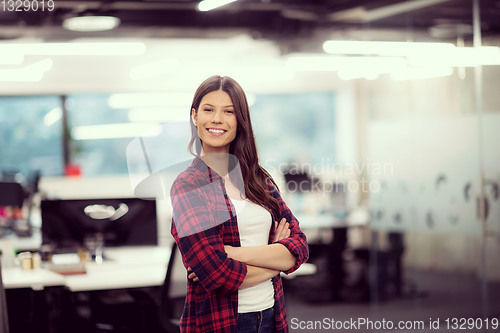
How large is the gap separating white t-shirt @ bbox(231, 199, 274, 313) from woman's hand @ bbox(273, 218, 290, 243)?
5 cm

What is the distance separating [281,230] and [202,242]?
0.37 meters

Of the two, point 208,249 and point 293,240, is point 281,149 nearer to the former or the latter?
point 293,240

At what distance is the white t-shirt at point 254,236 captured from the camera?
2.15 m

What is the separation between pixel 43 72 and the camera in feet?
28.1

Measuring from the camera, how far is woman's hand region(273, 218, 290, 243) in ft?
7.59

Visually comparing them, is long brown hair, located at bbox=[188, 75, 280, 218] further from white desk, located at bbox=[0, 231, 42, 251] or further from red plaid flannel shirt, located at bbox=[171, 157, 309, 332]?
white desk, located at bbox=[0, 231, 42, 251]

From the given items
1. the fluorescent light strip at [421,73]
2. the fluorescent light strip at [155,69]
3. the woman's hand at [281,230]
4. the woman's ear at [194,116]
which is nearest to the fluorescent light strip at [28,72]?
the fluorescent light strip at [155,69]

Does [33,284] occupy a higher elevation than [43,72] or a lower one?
lower

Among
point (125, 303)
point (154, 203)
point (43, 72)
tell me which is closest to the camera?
point (125, 303)

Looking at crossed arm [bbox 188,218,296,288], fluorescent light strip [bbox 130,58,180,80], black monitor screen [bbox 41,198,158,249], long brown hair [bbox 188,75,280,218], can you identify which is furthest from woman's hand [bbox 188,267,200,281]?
fluorescent light strip [bbox 130,58,180,80]

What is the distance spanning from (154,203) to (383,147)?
2510 millimetres

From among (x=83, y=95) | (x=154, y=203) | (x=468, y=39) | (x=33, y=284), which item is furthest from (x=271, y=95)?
(x=33, y=284)

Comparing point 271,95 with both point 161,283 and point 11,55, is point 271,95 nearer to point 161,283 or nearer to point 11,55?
point 11,55

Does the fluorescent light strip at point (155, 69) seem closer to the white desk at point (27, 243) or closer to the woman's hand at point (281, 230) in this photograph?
the white desk at point (27, 243)
